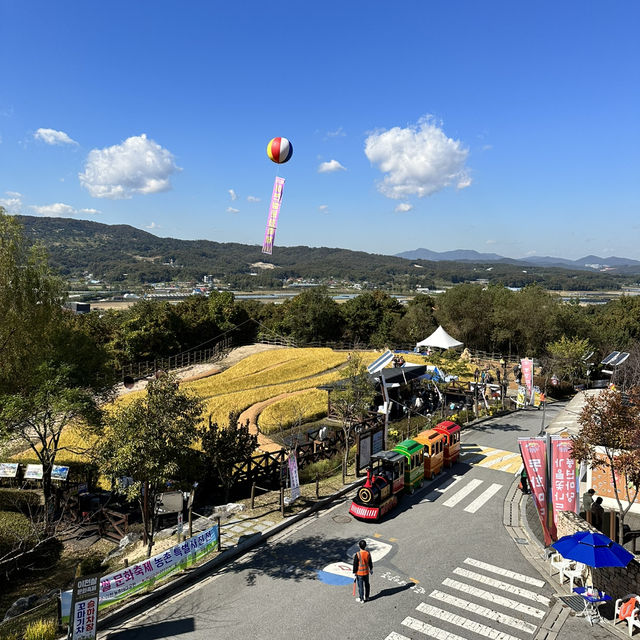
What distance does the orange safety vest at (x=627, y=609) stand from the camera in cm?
1000

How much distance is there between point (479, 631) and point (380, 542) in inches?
178

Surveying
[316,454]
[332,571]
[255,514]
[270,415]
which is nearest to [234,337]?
[270,415]

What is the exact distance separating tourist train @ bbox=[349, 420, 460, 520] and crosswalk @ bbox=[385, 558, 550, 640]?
380 cm

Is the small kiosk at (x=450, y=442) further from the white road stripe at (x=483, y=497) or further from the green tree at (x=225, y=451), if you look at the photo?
the green tree at (x=225, y=451)

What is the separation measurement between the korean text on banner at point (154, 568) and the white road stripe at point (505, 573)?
7.69m

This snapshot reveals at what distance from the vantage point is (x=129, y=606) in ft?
35.8

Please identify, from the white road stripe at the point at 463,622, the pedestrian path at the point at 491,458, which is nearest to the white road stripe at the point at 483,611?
the white road stripe at the point at 463,622

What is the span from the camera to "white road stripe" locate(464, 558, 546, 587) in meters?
12.4

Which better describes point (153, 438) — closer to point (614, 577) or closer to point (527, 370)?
point (614, 577)

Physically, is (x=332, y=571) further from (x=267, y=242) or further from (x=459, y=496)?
(x=267, y=242)

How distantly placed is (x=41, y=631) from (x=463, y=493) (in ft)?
49.0

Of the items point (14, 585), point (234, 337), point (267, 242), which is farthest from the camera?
point (234, 337)

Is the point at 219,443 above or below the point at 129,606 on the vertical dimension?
above

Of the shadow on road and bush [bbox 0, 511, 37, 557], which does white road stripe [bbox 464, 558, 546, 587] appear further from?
bush [bbox 0, 511, 37, 557]
